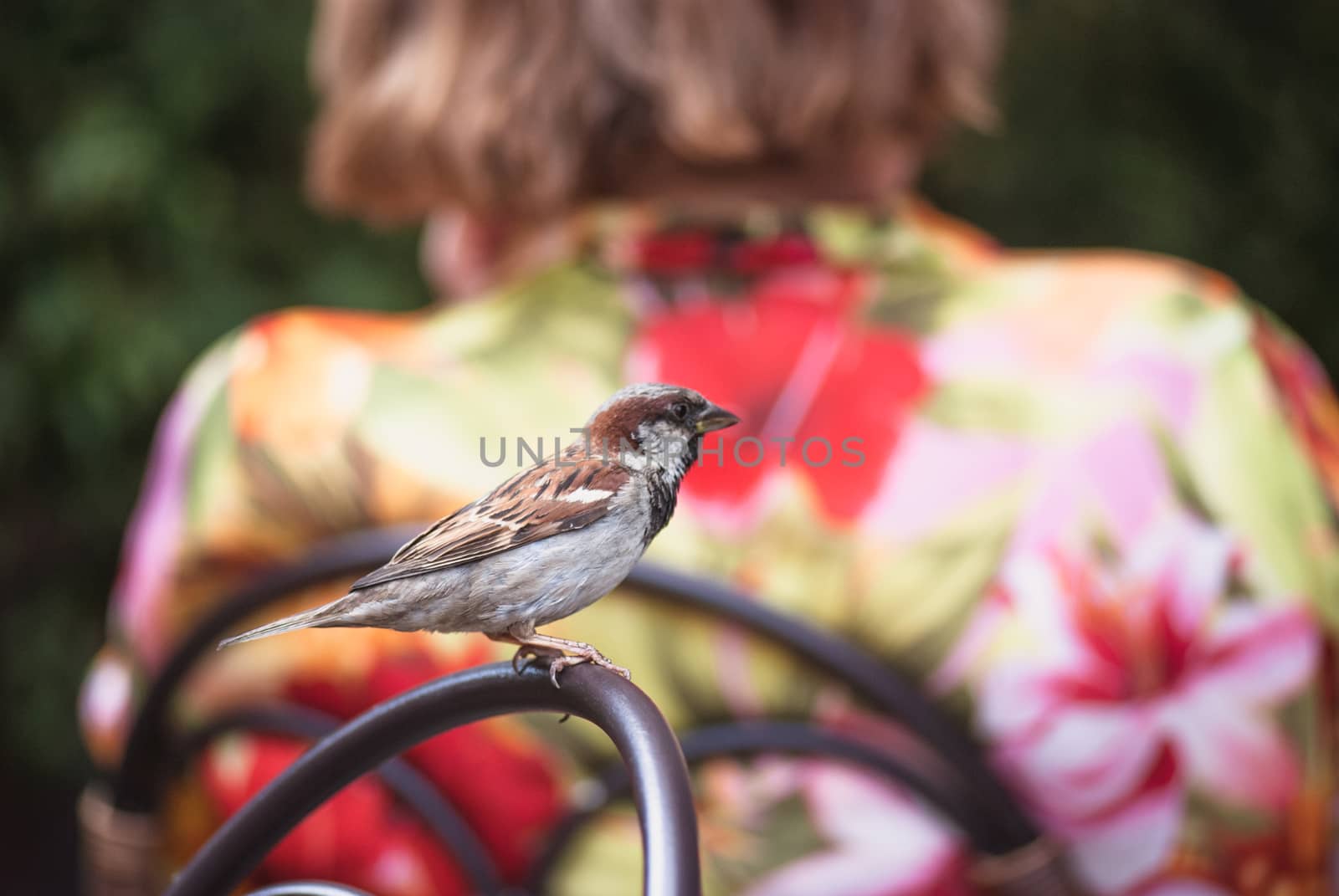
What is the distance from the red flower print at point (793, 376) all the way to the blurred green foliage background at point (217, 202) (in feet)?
3.32

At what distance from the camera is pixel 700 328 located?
747 millimetres

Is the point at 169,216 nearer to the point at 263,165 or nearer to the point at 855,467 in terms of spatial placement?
the point at 263,165

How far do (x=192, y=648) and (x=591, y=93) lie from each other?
44 cm

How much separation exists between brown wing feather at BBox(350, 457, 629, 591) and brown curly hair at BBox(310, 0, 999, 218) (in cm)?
51

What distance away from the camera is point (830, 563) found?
72 cm

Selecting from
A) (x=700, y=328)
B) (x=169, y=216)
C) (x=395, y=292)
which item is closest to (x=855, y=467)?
(x=700, y=328)

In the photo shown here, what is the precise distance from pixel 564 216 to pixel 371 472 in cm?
21

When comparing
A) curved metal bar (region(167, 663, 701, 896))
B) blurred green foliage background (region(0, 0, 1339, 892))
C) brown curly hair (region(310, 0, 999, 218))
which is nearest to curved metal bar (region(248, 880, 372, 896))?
curved metal bar (region(167, 663, 701, 896))

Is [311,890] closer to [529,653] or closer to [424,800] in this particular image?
[529,653]

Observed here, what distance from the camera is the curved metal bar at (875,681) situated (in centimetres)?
60

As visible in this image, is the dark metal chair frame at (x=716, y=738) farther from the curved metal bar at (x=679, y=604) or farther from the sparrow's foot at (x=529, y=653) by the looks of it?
the sparrow's foot at (x=529, y=653)

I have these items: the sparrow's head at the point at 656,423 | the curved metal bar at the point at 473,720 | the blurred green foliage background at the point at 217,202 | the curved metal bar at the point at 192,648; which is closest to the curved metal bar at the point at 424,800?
the curved metal bar at the point at 192,648

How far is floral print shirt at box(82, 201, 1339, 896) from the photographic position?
0.71 m

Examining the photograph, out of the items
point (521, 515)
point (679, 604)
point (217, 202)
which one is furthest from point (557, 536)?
point (217, 202)
